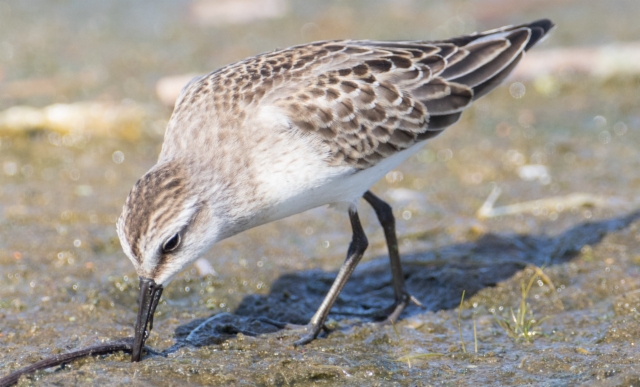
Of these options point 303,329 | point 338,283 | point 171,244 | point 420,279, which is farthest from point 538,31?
point 171,244

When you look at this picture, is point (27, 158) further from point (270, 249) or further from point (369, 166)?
point (369, 166)

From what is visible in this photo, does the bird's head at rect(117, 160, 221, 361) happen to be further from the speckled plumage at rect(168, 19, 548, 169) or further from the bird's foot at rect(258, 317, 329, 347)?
the bird's foot at rect(258, 317, 329, 347)

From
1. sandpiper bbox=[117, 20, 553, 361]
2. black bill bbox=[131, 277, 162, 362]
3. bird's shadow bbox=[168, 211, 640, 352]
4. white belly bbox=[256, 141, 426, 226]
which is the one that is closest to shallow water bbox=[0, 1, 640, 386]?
bird's shadow bbox=[168, 211, 640, 352]

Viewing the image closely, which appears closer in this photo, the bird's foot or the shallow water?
the shallow water

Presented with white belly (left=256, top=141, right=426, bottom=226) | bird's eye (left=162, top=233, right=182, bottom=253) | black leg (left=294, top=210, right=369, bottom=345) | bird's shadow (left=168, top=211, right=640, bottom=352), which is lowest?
bird's shadow (left=168, top=211, right=640, bottom=352)

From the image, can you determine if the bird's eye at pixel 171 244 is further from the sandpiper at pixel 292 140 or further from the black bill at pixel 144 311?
the black bill at pixel 144 311

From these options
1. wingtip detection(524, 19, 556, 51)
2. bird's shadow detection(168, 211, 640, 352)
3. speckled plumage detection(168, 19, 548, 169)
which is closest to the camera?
speckled plumage detection(168, 19, 548, 169)

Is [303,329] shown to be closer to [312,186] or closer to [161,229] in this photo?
[312,186]
